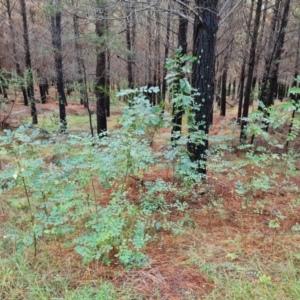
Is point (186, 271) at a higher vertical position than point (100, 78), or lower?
lower

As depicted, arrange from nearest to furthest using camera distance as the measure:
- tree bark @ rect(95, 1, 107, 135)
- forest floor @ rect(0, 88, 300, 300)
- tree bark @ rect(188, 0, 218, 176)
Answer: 1. forest floor @ rect(0, 88, 300, 300)
2. tree bark @ rect(188, 0, 218, 176)
3. tree bark @ rect(95, 1, 107, 135)

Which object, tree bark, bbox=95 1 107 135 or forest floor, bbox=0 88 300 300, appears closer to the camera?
forest floor, bbox=0 88 300 300

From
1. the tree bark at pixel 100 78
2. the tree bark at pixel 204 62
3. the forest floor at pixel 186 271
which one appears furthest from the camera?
the tree bark at pixel 100 78

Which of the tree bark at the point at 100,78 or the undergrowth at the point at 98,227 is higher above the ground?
the tree bark at the point at 100,78

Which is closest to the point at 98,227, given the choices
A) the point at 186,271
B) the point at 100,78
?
the point at 186,271

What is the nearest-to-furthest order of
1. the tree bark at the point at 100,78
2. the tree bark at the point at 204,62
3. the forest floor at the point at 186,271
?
1. the forest floor at the point at 186,271
2. the tree bark at the point at 204,62
3. the tree bark at the point at 100,78

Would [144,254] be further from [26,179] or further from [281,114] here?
[281,114]

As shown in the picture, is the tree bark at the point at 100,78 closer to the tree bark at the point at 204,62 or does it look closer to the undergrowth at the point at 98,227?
the tree bark at the point at 204,62

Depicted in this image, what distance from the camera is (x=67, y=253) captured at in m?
2.58

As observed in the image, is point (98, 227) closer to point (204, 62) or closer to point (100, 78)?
point (204, 62)

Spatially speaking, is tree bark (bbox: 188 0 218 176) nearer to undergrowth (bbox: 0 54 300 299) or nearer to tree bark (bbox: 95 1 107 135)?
undergrowth (bbox: 0 54 300 299)

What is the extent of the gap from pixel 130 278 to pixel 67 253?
774 millimetres

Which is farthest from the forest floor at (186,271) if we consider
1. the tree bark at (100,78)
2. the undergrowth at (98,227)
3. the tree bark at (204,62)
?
the tree bark at (100,78)

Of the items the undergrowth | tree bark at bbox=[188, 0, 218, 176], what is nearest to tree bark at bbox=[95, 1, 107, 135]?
tree bark at bbox=[188, 0, 218, 176]
